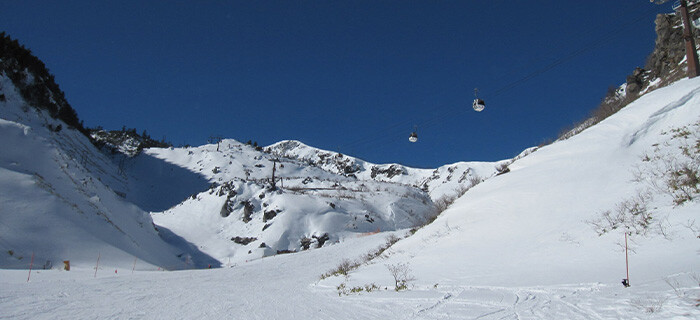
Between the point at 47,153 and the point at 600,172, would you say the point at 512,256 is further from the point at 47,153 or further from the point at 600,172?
the point at 47,153

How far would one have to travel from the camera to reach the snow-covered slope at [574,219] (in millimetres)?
7164

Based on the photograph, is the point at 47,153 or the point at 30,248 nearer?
the point at 30,248

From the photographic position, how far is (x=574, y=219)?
10.3m

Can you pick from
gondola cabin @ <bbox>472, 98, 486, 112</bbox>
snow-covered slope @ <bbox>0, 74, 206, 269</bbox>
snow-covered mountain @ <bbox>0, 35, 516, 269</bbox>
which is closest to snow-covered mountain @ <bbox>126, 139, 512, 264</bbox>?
snow-covered mountain @ <bbox>0, 35, 516, 269</bbox>

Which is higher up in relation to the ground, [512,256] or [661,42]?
[661,42]

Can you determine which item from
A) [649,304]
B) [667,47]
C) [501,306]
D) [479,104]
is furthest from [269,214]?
[667,47]

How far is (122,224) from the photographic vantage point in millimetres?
28766

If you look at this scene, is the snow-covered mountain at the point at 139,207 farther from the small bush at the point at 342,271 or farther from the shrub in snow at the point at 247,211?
the small bush at the point at 342,271

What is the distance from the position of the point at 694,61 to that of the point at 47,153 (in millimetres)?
42432

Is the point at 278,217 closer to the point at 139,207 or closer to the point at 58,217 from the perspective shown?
the point at 58,217

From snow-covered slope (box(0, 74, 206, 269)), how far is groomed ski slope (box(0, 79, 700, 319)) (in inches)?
265

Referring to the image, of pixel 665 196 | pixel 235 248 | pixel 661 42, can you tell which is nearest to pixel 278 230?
pixel 235 248

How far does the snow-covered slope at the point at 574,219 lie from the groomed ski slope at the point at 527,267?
2.0 inches

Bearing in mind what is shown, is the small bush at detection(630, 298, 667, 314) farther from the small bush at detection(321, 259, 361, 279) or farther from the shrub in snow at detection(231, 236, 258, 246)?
the shrub in snow at detection(231, 236, 258, 246)
